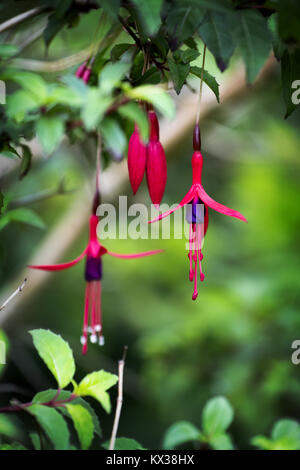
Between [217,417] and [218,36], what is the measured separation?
0.68 meters

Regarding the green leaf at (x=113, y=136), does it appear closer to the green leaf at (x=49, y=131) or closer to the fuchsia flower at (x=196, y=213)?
the green leaf at (x=49, y=131)

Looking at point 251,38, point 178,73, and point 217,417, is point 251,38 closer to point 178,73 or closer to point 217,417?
point 178,73

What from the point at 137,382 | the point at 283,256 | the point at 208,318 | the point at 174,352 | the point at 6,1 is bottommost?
the point at 137,382

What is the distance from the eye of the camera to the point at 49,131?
546 mm

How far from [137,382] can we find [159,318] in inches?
12.2

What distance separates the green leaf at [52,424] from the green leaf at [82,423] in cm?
3

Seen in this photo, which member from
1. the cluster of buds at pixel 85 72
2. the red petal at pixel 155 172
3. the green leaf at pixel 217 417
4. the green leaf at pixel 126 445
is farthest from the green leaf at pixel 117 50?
the green leaf at pixel 217 417

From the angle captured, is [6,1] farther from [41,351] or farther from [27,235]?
[27,235]

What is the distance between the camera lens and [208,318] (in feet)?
6.48

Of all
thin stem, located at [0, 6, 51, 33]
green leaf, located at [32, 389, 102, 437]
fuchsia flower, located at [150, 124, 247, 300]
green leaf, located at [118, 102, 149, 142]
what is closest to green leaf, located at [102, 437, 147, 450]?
green leaf, located at [32, 389, 102, 437]

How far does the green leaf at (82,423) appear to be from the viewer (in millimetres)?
678

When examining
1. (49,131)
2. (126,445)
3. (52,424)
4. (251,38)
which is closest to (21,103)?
(49,131)
